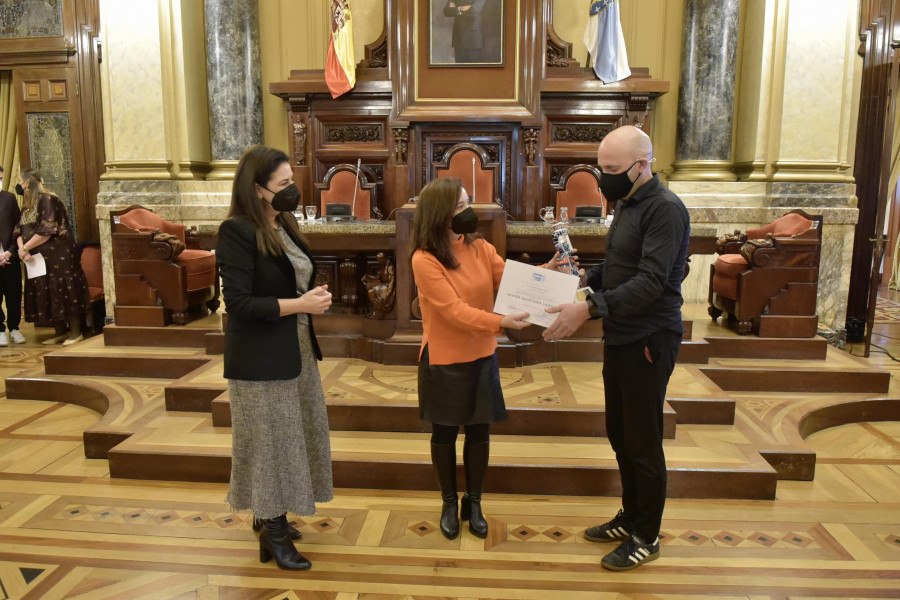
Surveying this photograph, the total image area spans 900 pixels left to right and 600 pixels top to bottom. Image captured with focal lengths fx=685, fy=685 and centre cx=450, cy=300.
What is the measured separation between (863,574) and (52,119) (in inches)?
330

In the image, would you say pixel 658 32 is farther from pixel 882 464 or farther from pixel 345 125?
pixel 882 464

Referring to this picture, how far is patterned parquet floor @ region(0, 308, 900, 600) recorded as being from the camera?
8.41ft

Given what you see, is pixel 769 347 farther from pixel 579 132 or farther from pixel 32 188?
pixel 32 188

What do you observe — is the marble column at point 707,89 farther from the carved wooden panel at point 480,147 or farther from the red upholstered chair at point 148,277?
the red upholstered chair at point 148,277

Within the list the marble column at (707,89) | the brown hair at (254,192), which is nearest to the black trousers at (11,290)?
the brown hair at (254,192)

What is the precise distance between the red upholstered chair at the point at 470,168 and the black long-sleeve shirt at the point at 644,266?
4630 mm

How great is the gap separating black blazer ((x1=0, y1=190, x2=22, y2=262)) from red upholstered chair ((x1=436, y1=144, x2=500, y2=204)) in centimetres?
403

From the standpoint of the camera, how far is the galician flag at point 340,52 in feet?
22.7

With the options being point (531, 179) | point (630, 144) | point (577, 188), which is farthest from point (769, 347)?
point (630, 144)

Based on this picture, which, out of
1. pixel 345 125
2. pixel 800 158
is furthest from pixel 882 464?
pixel 345 125

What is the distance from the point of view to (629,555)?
8.82 feet

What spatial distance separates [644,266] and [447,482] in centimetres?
118

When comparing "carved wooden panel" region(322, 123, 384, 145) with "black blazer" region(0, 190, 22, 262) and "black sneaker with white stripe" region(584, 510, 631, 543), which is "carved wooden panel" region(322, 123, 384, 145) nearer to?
"black blazer" region(0, 190, 22, 262)

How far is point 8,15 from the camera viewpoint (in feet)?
24.8
